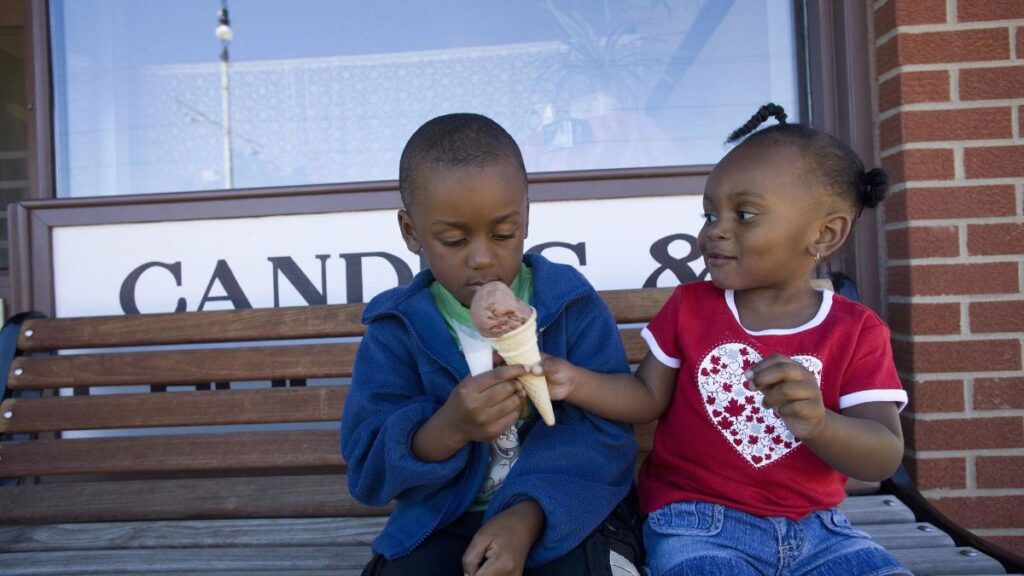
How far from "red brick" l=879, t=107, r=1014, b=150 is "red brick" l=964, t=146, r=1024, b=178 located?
4 cm

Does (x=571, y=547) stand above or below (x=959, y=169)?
below

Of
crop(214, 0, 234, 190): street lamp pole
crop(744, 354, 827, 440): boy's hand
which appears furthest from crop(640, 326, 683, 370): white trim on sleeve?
crop(214, 0, 234, 190): street lamp pole

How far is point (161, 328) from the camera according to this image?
2.38 metres

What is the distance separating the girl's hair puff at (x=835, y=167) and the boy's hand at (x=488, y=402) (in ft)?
2.48

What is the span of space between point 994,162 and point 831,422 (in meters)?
1.44

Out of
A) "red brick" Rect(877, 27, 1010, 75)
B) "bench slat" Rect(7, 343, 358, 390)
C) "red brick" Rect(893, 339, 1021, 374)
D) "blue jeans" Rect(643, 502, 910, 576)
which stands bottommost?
"blue jeans" Rect(643, 502, 910, 576)

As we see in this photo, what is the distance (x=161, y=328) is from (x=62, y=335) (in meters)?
0.31

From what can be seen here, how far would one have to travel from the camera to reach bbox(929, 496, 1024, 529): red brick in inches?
94.4

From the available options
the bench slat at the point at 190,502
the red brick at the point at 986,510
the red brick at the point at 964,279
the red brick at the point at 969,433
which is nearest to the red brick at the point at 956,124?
the red brick at the point at 964,279

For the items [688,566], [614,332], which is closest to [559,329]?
[614,332]

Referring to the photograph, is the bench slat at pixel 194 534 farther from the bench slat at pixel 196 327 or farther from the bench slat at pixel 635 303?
the bench slat at pixel 635 303

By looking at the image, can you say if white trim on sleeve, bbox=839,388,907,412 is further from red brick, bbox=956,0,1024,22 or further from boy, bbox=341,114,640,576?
red brick, bbox=956,0,1024,22

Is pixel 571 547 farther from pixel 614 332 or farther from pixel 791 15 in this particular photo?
pixel 791 15

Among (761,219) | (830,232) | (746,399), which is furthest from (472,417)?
(830,232)
